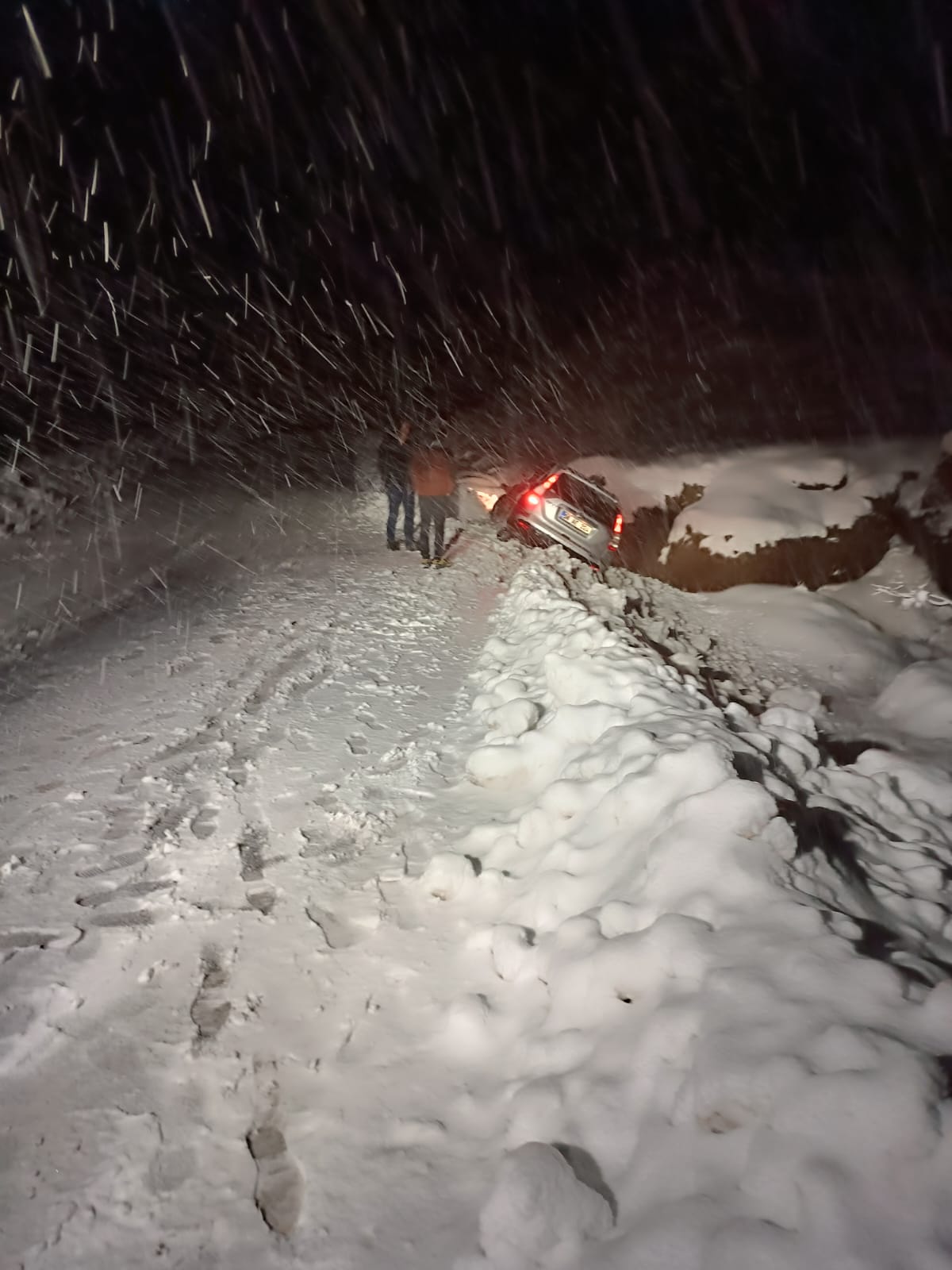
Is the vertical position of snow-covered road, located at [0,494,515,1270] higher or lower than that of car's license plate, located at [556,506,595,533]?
higher

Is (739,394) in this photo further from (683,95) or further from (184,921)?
(683,95)

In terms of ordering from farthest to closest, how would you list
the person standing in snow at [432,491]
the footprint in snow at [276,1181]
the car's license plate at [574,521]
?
1. the car's license plate at [574,521]
2. the person standing in snow at [432,491]
3. the footprint in snow at [276,1181]

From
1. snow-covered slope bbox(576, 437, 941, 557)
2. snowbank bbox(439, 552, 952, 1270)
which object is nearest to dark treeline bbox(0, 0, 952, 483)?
snow-covered slope bbox(576, 437, 941, 557)

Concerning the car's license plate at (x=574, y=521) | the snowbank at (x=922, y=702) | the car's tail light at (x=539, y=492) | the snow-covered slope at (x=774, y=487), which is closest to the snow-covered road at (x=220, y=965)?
the snowbank at (x=922, y=702)

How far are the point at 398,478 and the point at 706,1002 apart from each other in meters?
9.12

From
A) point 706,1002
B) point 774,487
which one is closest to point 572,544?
point 774,487

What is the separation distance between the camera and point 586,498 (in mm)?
10328

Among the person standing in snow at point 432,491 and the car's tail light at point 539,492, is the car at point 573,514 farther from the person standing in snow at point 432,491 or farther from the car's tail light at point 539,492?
the person standing in snow at point 432,491

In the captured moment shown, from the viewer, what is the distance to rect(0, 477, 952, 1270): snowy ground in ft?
5.69

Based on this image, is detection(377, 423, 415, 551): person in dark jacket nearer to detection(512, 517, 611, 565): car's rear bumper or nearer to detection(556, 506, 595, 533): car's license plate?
detection(512, 517, 611, 565): car's rear bumper

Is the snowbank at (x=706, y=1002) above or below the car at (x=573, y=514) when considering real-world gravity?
above

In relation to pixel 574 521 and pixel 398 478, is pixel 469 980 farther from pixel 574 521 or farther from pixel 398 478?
pixel 398 478

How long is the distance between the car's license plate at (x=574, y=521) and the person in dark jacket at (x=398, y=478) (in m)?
2.33

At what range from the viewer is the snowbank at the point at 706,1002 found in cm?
154
